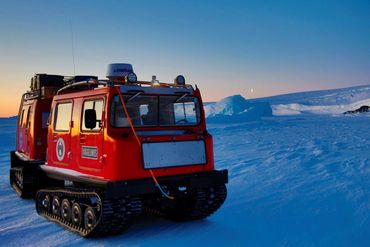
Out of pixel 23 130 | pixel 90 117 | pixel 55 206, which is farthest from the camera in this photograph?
pixel 23 130

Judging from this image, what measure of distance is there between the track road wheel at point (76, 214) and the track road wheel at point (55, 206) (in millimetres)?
707

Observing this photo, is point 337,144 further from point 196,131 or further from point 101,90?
point 101,90

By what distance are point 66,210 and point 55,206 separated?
546mm

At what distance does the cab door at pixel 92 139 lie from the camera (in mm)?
5926

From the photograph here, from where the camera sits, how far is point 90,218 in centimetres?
597

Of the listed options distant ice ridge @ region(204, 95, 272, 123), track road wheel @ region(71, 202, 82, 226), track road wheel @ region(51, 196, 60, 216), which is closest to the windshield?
track road wheel @ region(71, 202, 82, 226)

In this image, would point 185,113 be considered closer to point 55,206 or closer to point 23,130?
point 55,206

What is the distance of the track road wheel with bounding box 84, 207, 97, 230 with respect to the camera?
575cm

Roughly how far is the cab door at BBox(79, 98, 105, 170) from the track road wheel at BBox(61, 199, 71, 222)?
2.41 feet

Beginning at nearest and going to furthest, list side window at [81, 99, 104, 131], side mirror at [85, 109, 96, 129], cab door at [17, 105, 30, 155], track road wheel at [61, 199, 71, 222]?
side mirror at [85, 109, 96, 129], side window at [81, 99, 104, 131], track road wheel at [61, 199, 71, 222], cab door at [17, 105, 30, 155]

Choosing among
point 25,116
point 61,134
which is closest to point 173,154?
point 61,134

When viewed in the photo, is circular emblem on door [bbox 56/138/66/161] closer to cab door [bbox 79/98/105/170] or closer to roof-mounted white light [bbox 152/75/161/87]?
cab door [bbox 79/98/105/170]

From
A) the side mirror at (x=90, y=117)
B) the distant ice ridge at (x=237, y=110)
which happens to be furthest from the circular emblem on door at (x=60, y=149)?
the distant ice ridge at (x=237, y=110)

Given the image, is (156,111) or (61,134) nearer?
(156,111)
